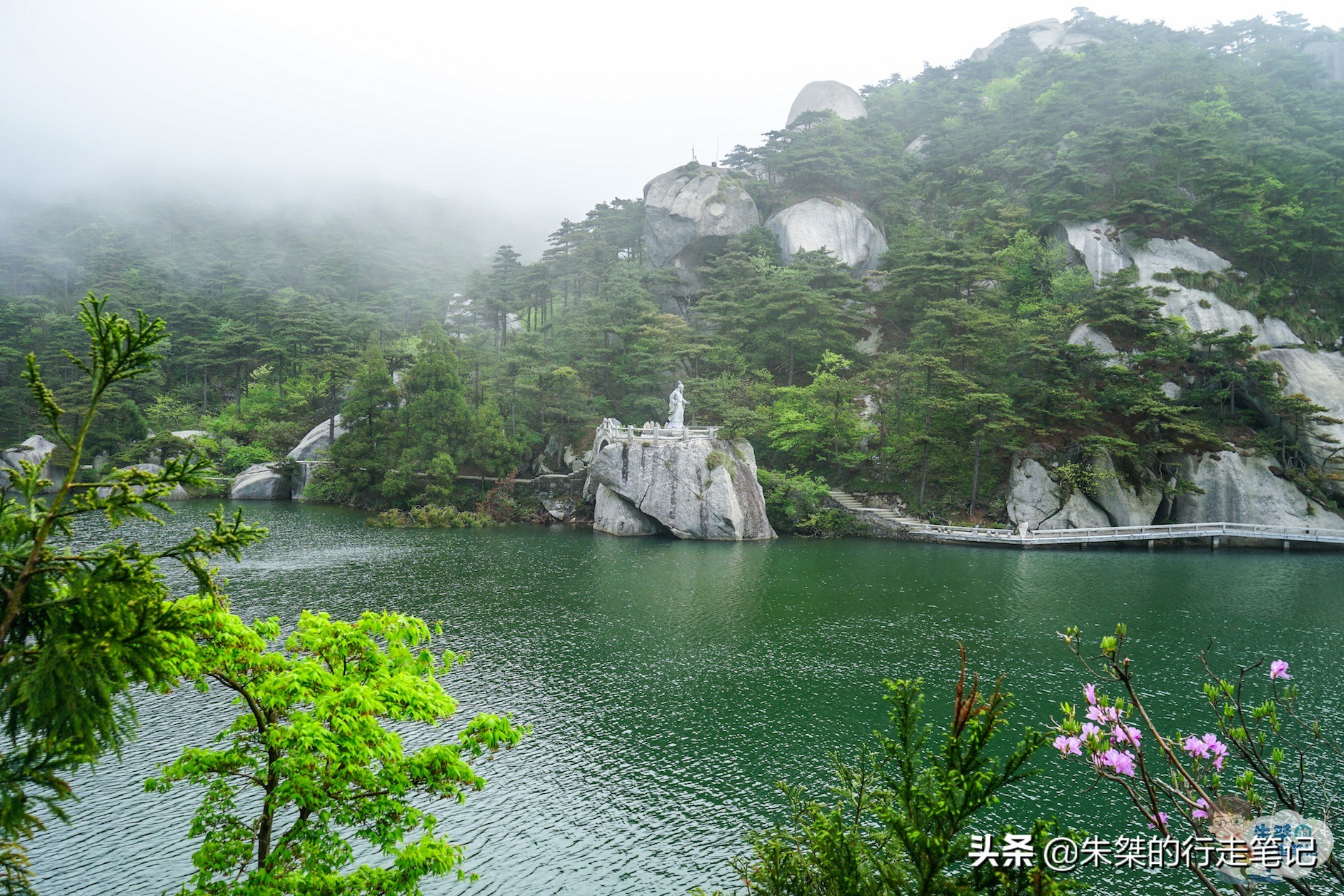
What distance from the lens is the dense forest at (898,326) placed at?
31500mm

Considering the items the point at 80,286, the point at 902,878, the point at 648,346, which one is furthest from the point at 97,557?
the point at 80,286

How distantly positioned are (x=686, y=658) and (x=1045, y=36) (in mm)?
77720

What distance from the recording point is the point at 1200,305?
34.7 m

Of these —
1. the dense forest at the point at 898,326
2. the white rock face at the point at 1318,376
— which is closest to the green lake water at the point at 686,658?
the dense forest at the point at 898,326

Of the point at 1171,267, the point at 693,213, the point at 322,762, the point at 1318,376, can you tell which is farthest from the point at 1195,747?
the point at 693,213

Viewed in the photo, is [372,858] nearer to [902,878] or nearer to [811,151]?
[902,878]

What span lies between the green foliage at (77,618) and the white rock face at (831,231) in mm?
45410

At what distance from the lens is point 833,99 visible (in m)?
60.6

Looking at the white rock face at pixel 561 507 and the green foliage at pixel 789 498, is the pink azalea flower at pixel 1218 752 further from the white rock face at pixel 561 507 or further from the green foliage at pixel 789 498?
the white rock face at pixel 561 507

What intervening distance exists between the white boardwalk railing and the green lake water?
38.5 inches

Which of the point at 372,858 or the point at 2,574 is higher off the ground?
the point at 2,574

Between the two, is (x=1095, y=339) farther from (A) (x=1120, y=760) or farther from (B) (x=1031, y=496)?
(A) (x=1120, y=760)

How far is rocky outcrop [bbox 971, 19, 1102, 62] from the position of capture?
216ft

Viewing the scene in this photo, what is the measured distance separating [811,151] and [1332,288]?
3035 cm
